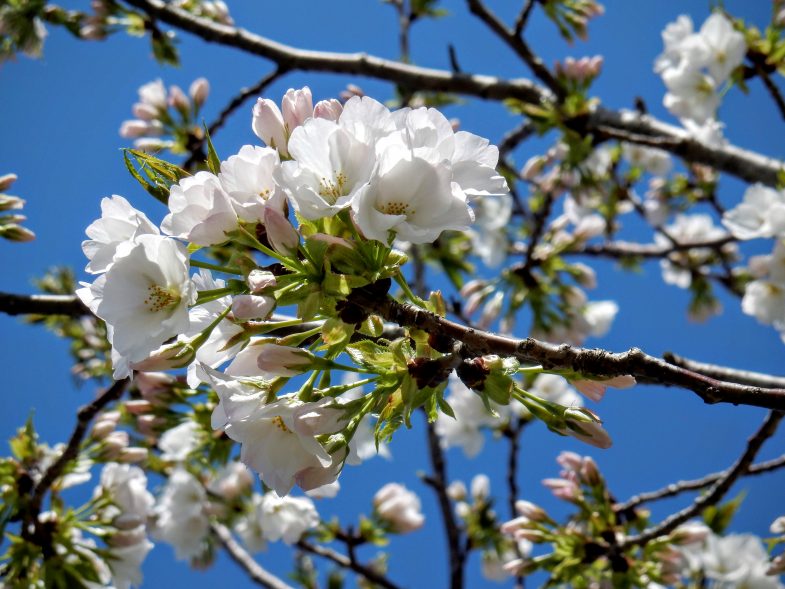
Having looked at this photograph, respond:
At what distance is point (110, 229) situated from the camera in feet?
4.24

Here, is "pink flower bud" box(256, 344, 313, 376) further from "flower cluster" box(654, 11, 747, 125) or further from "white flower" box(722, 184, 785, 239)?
"flower cluster" box(654, 11, 747, 125)

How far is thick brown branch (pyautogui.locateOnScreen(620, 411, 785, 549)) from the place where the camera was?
1.60m

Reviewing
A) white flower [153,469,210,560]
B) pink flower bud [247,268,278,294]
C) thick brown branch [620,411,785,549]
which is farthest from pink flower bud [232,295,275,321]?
white flower [153,469,210,560]

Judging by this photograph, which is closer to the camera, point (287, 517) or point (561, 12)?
point (287, 517)

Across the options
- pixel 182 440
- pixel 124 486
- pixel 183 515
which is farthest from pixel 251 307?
pixel 183 515

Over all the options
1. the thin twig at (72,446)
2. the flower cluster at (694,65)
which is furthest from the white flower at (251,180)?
the flower cluster at (694,65)

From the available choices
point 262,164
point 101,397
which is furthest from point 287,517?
point 262,164

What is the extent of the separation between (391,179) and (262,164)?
0.26 meters

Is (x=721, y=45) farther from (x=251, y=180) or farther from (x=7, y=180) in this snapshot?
(x=7, y=180)

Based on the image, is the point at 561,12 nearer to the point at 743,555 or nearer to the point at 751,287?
the point at 751,287

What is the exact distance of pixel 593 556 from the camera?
7.88ft

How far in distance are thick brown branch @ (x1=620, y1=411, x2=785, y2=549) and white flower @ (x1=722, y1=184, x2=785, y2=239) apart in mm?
1043

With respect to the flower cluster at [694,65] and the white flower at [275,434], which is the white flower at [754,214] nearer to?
the flower cluster at [694,65]

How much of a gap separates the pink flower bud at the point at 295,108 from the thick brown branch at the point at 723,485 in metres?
1.15
